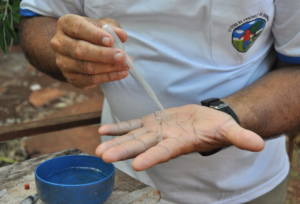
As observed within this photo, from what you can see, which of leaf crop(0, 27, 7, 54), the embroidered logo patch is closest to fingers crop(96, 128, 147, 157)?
the embroidered logo patch

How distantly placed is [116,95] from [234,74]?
399mm

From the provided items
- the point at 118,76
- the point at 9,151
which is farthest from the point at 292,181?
the point at 118,76

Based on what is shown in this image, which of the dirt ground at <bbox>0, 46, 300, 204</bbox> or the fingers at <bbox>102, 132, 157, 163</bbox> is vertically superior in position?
the fingers at <bbox>102, 132, 157, 163</bbox>

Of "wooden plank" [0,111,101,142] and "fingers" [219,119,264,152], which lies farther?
"wooden plank" [0,111,101,142]

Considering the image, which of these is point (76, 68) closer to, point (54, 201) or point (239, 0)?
point (54, 201)

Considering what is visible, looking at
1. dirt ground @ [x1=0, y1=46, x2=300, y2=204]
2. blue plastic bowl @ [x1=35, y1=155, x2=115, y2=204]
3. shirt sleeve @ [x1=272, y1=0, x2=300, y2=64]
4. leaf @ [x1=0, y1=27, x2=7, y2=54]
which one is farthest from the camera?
dirt ground @ [x1=0, y1=46, x2=300, y2=204]

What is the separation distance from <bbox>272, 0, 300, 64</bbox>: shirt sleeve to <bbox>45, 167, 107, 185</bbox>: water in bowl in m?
0.71

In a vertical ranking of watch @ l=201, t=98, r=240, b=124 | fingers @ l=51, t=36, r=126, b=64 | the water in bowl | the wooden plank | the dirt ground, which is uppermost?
fingers @ l=51, t=36, r=126, b=64

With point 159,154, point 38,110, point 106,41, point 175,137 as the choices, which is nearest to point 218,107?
point 175,137

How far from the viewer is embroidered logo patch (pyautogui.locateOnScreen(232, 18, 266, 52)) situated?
1.13 m

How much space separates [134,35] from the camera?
1.19 meters

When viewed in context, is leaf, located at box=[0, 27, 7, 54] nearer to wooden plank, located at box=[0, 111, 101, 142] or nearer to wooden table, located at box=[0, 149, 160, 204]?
wooden plank, located at box=[0, 111, 101, 142]

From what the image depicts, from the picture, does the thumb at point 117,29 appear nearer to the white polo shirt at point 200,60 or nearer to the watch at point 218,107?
the white polo shirt at point 200,60

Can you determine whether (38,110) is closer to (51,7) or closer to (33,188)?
(51,7)
